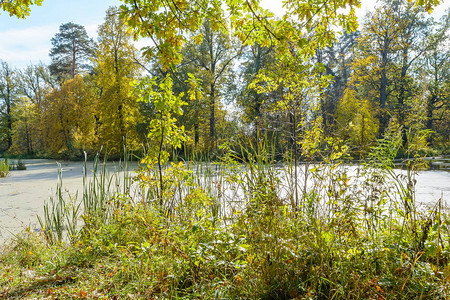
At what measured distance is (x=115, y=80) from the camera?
1262 centimetres

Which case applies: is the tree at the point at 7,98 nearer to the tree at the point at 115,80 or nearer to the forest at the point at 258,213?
the tree at the point at 115,80

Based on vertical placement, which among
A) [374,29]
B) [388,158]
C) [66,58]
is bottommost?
[388,158]

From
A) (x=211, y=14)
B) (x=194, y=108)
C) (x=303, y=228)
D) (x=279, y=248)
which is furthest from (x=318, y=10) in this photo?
(x=194, y=108)

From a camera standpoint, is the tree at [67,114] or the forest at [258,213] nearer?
the forest at [258,213]

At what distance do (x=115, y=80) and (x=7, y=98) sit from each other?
51.6 feet

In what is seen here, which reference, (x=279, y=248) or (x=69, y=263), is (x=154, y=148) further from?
(x=279, y=248)

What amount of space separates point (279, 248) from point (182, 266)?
0.54 metres

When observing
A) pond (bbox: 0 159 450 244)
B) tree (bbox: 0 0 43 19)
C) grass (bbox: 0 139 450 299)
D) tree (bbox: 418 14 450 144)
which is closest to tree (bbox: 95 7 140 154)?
pond (bbox: 0 159 450 244)

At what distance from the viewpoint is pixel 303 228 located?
153cm

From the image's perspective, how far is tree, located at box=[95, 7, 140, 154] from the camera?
12.6 m

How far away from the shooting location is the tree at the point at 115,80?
1255 cm

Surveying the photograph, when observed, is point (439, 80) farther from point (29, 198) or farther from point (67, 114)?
point (67, 114)

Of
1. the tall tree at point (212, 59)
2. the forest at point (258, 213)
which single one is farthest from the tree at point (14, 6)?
the tall tree at point (212, 59)

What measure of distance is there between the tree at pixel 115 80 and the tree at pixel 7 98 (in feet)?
46.6
